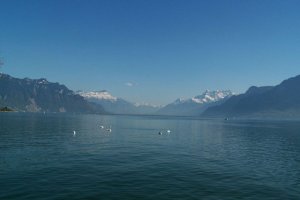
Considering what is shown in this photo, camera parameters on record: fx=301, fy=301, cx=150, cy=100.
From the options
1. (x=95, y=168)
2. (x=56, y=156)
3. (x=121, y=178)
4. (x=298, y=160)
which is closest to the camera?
(x=121, y=178)

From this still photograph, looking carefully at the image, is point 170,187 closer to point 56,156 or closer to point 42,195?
point 42,195

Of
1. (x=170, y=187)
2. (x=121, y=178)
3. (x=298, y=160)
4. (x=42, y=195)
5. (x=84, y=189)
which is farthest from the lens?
(x=298, y=160)

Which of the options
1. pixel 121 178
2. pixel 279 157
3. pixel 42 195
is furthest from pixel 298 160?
pixel 42 195

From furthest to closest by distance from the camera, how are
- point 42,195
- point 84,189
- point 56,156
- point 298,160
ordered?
point 298,160, point 56,156, point 84,189, point 42,195

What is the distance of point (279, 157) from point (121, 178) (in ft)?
123

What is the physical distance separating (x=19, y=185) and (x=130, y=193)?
12.7m

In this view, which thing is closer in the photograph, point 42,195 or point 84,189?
point 42,195

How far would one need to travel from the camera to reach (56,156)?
53812 millimetres

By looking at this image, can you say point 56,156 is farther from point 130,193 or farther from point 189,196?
point 189,196

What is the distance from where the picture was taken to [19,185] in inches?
1332

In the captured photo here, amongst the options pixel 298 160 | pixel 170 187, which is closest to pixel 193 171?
pixel 170 187

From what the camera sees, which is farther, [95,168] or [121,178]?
[95,168]

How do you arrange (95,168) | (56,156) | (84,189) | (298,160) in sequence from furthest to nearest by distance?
1. (298,160)
2. (56,156)
3. (95,168)
4. (84,189)

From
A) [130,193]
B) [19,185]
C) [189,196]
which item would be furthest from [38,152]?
[189,196]
